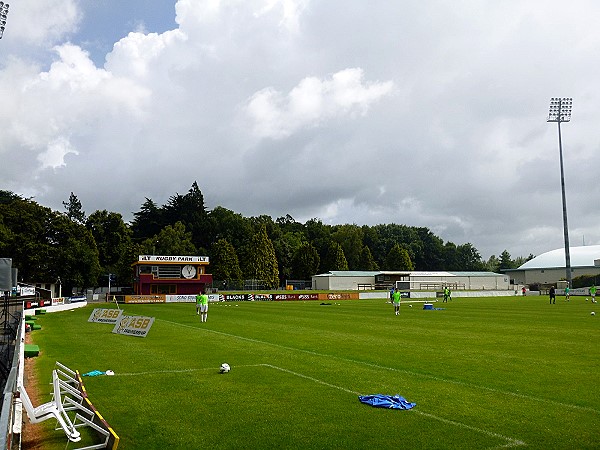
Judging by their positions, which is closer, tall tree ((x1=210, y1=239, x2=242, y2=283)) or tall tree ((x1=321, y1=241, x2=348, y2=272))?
tall tree ((x1=210, y1=239, x2=242, y2=283))

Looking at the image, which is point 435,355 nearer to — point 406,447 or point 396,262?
point 406,447

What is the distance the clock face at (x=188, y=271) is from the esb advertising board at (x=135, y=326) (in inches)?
2205

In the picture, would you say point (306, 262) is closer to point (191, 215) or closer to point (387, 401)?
point (191, 215)

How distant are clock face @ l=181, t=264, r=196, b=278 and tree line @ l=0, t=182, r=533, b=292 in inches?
581

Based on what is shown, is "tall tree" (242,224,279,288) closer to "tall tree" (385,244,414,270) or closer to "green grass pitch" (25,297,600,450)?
"tall tree" (385,244,414,270)

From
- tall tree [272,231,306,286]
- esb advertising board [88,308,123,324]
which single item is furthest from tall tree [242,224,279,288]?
esb advertising board [88,308,123,324]

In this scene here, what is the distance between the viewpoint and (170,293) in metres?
83.4

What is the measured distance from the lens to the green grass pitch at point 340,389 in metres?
9.19

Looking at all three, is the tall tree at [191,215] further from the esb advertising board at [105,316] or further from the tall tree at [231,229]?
the esb advertising board at [105,316]

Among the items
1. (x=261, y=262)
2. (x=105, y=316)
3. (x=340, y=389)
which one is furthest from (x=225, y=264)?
(x=340, y=389)

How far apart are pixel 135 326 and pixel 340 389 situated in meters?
15.9

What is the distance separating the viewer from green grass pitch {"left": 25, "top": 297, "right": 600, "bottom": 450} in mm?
9188

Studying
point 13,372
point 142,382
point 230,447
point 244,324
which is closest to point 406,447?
point 230,447

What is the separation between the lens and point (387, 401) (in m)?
11.1
